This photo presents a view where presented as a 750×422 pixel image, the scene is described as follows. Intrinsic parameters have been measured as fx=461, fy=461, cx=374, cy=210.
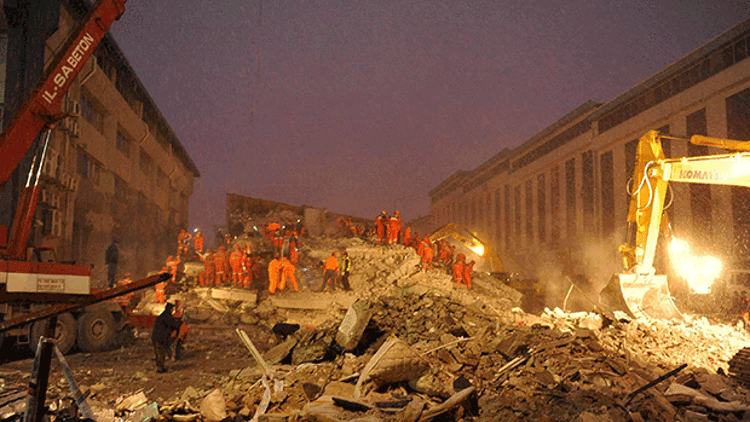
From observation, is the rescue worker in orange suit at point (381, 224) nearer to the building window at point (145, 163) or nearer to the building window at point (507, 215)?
the building window at point (145, 163)

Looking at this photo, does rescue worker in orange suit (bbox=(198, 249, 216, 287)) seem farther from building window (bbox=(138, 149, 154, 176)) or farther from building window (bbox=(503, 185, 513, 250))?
building window (bbox=(503, 185, 513, 250))

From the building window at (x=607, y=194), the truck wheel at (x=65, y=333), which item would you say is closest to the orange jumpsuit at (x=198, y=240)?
the truck wheel at (x=65, y=333)

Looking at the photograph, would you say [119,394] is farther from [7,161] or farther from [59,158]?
[59,158]

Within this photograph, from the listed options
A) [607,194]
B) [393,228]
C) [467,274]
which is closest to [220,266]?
[393,228]

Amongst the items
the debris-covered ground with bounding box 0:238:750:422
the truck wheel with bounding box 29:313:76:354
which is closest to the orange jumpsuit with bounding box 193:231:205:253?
the debris-covered ground with bounding box 0:238:750:422

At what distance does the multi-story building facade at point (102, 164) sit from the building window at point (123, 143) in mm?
47

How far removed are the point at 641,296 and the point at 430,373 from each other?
270 inches

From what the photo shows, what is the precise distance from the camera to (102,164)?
19.1 meters

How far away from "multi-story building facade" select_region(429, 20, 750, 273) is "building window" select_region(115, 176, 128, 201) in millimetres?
23555

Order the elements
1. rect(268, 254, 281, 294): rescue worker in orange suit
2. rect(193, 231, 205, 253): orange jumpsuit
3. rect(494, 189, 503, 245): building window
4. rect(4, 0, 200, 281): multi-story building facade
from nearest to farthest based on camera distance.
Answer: rect(4, 0, 200, 281): multi-story building facade
rect(268, 254, 281, 294): rescue worker in orange suit
rect(193, 231, 205, 253): orange jumpsuit
rect(494, 189, 503, 245): building window

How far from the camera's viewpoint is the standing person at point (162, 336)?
8.84 metres

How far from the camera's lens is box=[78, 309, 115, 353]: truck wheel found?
9.79m

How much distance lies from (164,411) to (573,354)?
6275mm

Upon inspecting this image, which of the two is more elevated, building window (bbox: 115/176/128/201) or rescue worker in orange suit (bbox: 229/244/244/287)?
building window (bbox: 115/176/128/201)
